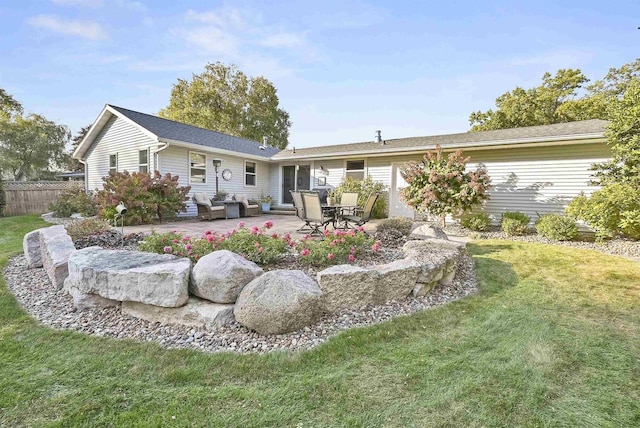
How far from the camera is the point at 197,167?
34.0 ft

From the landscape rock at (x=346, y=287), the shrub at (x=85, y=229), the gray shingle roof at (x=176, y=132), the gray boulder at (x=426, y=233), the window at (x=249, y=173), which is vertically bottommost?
the landscape rock at (x=346, y=287)

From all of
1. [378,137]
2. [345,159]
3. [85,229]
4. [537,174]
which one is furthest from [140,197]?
[537,174]

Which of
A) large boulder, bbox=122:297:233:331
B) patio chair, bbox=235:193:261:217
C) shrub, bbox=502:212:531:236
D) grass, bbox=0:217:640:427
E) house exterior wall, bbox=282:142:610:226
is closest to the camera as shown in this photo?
grass, bbox=0:217:640:427

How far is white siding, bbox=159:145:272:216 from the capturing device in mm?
9594

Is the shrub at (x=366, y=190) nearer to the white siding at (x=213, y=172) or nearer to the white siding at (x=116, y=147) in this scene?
the white siding at (x=213, y=172)

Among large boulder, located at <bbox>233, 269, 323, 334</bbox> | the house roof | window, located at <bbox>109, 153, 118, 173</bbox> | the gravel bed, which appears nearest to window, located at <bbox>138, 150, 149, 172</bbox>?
window, located at <bbox>109, 153, 118, 173</bbox>

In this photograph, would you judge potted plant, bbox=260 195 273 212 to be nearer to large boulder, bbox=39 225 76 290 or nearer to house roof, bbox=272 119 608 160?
house roof, bbox=272 119 608 160

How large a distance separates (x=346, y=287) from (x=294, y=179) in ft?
34.1

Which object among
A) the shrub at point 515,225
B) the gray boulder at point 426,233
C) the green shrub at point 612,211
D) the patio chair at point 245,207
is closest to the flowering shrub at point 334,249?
the gray boulder at point 426,233

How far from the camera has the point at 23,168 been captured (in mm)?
Answer: 21719

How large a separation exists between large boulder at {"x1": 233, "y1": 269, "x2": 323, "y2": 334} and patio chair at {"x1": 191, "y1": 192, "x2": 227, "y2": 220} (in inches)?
286

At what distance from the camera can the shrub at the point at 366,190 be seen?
10039 mm

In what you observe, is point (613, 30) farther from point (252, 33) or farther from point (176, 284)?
point (176, 284)

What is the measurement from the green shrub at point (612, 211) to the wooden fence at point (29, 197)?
16.9 meters
